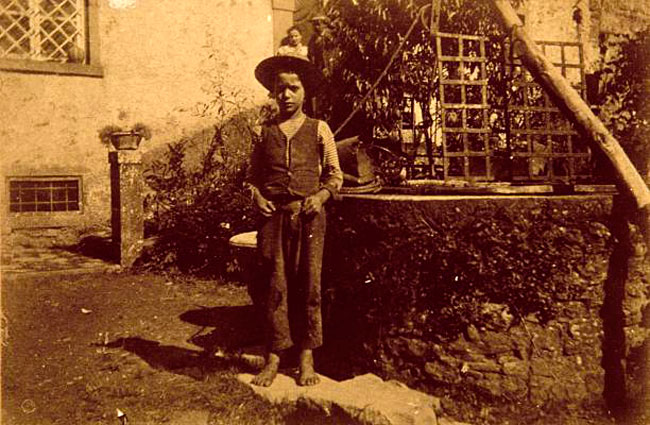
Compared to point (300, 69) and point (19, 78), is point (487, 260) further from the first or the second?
point (19, 78)

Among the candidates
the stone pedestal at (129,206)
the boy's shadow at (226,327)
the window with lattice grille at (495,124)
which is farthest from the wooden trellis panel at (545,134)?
the stone pedestal at (129,206)

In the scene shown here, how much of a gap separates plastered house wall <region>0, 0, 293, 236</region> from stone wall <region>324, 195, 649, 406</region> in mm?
6448

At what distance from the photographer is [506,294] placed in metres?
3.59

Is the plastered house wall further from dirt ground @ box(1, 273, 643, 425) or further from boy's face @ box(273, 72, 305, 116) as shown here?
boy's face @ box(273, 72, 305, 116)

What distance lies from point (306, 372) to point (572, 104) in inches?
107

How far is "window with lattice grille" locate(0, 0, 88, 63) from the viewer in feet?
27.7

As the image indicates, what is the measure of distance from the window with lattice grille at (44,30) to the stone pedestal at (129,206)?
2.59m

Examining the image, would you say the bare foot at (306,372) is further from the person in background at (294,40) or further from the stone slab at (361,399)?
the person in background at (294,40)

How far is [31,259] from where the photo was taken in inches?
289

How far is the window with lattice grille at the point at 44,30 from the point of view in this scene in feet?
27.7

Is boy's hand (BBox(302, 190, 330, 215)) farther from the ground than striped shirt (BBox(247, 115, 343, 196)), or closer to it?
closer to it

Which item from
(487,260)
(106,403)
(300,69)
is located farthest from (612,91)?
(106,403)

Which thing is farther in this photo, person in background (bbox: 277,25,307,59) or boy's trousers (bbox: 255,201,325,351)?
person in background (bbox: 277,25,307,59)

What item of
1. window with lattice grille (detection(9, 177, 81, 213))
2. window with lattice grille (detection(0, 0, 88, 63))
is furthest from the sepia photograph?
window with lattice grille (detection(0, 0, 88, 63))
